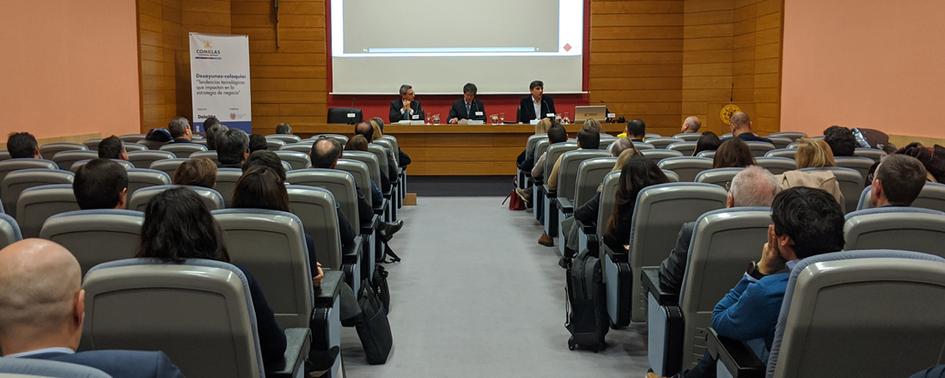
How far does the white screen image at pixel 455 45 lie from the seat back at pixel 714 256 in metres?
9.82

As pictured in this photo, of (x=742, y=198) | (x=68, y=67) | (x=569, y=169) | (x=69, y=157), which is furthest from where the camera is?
(x=68, y=67)

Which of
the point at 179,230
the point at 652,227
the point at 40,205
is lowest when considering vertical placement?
the point at 652,227

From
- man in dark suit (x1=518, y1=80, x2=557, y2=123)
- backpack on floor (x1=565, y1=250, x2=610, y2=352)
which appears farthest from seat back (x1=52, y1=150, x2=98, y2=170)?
man in dark suit (x1=518, y1=80, x2=557, y2=123)

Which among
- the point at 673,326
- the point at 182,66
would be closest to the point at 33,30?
the point at 182,66

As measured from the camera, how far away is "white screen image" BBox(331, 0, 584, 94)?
12484 millimetres

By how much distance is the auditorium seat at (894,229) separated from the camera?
261 cm

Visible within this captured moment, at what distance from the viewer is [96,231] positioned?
264 cm

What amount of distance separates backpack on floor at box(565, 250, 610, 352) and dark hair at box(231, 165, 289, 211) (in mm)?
1713

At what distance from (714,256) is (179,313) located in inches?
68.4

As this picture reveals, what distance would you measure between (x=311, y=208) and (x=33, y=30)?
614cm

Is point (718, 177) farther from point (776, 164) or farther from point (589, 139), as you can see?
point (589, 139)

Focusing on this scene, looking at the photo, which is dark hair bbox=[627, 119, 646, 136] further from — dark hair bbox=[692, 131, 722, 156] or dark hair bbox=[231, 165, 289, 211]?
dark hair bbox=[231, 165, 289, 211]

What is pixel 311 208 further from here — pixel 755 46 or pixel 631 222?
pixel 755 46

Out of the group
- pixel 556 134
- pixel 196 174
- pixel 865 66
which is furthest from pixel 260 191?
pixel 865 66
